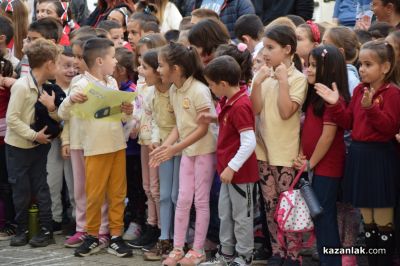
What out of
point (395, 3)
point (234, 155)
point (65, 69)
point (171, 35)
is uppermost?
point (395, 3)

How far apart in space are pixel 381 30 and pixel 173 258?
2762mm

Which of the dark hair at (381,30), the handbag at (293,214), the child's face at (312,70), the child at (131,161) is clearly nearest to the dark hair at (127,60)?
the child at (131,161)

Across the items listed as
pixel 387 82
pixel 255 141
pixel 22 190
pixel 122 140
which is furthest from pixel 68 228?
pixel 387 82

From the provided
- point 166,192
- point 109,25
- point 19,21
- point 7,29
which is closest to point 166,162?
point 166,192

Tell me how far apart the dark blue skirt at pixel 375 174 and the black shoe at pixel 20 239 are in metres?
3.34

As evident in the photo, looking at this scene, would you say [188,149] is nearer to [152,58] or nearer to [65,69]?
[152,58]

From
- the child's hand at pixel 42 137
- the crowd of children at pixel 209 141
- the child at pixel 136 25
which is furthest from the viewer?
the child at pixel 136 25

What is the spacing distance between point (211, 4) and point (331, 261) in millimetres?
4046

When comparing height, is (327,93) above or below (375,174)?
above

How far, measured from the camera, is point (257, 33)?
7.46 meters

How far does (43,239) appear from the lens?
738 centimetres

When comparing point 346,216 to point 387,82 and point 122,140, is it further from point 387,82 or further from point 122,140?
point 122,140

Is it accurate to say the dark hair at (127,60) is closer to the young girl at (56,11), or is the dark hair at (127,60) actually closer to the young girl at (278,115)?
the young girl at (278,115)

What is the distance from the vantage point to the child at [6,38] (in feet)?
27.2
